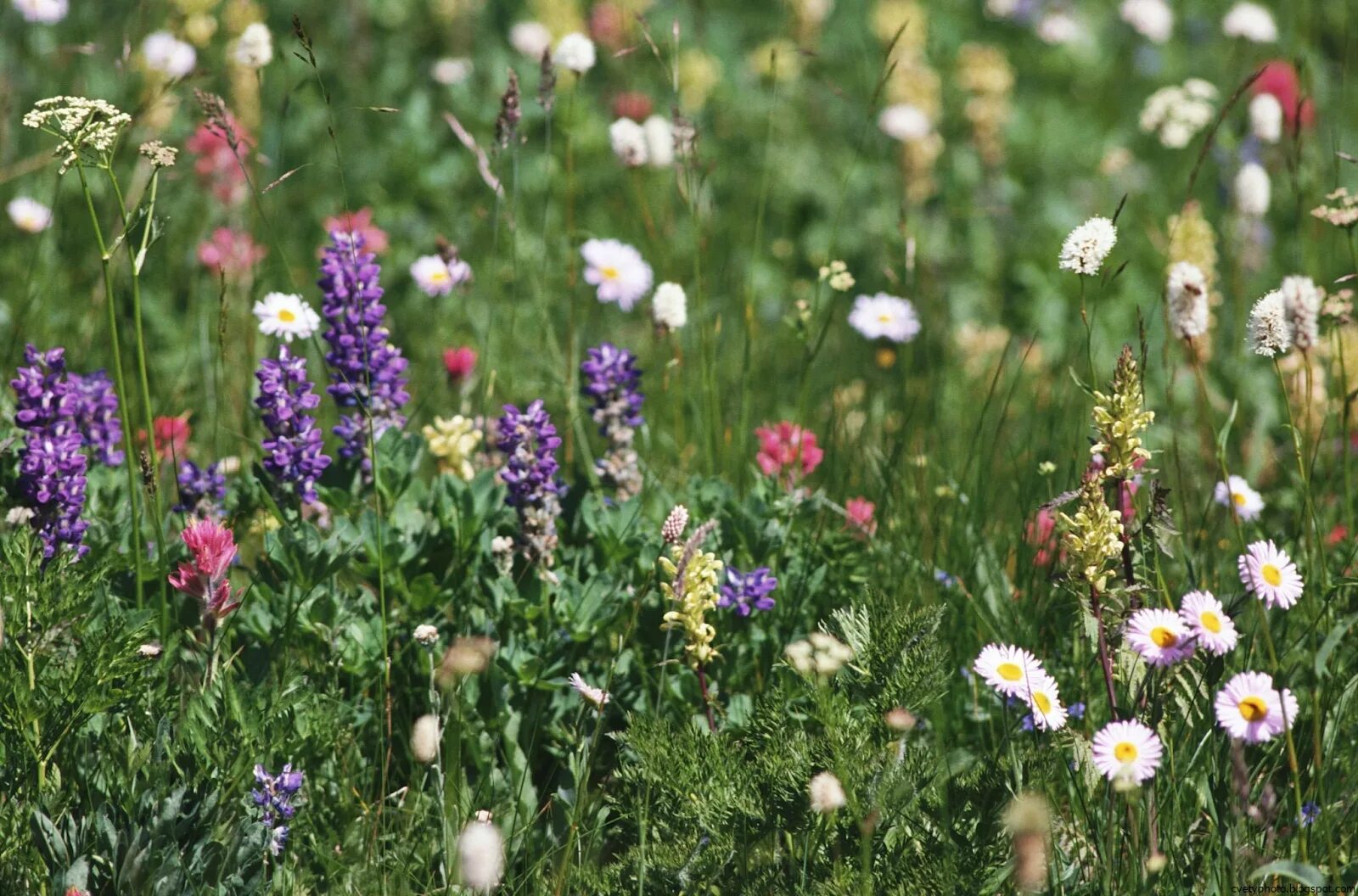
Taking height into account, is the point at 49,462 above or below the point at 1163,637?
above

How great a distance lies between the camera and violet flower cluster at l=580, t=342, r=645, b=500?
280 cm

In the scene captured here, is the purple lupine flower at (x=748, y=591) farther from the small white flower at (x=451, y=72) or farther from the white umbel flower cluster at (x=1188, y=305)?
the small white flower at (x=451, y=72)

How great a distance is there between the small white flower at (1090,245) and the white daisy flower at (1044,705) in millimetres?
584

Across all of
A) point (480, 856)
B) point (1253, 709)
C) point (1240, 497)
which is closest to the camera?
point (480, 856)

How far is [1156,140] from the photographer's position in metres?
6.14

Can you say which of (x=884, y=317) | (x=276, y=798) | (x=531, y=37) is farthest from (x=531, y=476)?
(x=531, y=37)

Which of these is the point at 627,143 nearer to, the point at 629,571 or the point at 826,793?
the point at 629,571

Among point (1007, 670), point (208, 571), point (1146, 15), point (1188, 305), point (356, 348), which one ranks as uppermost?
point (1146, 15)

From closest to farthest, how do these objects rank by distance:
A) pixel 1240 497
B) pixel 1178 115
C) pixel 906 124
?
pixel 1240 497 → pixel 1178 115 → pixel 906 124

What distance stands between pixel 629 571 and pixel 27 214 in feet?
7.74

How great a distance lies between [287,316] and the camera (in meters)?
2.73

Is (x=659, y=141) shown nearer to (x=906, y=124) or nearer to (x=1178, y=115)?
(x=1178, y=115)

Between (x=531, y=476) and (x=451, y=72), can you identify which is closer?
(x=531, y=476)

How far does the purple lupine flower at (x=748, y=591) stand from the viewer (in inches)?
96.5
